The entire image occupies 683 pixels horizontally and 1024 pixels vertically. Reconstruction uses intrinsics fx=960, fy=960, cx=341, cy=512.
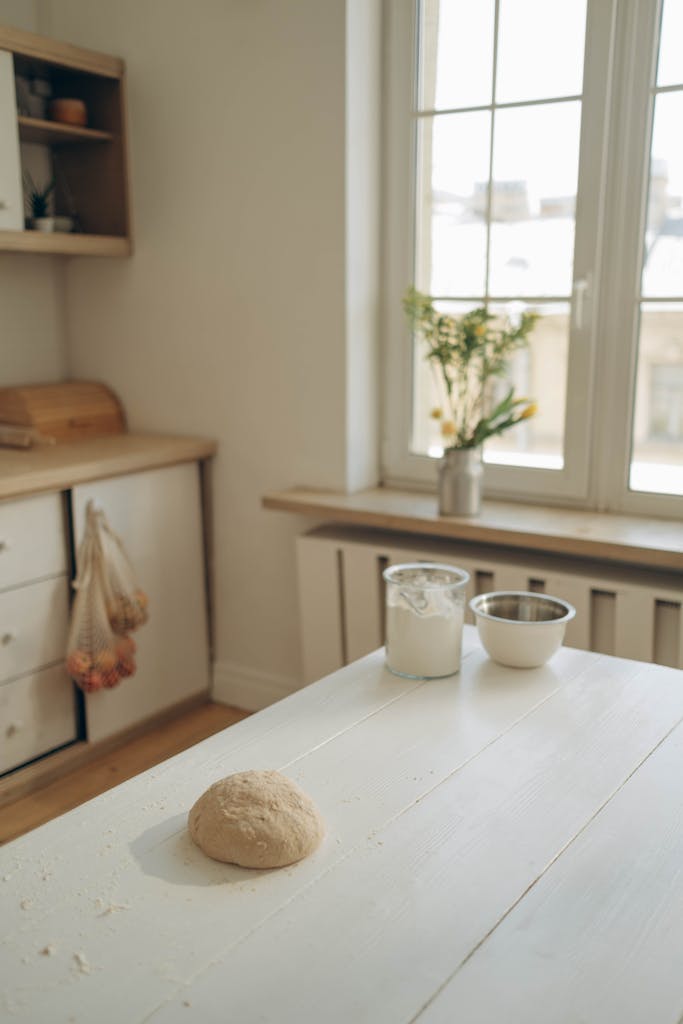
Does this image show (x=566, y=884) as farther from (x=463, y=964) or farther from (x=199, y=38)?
(x=199, y=38)

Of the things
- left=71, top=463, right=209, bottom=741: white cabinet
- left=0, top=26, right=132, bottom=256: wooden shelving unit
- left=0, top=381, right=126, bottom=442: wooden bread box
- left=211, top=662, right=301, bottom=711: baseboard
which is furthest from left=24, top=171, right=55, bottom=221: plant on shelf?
left=211, top=662, right=301, bottom=711: baseboard

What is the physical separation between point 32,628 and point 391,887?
5.80ft

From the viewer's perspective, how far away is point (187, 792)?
1144 mm

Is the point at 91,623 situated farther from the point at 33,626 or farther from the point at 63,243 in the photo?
the point at 63,243

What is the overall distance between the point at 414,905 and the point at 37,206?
2475mm

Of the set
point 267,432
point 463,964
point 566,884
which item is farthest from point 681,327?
point 463,964

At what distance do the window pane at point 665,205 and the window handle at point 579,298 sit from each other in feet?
0.46

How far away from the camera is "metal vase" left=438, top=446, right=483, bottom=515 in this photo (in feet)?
8.01

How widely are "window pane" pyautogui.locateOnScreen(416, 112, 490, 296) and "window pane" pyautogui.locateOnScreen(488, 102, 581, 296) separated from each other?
5 centimetres

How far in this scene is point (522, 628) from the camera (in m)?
1.47

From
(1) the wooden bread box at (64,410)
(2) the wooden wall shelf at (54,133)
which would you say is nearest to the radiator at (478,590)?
(1) the wooden bread box at (64,410)

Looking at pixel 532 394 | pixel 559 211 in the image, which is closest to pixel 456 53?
pixel 559 211

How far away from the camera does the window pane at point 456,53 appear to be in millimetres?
2451

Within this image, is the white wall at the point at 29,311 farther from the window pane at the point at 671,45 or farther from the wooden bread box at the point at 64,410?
the window pane at the point at 671,45
